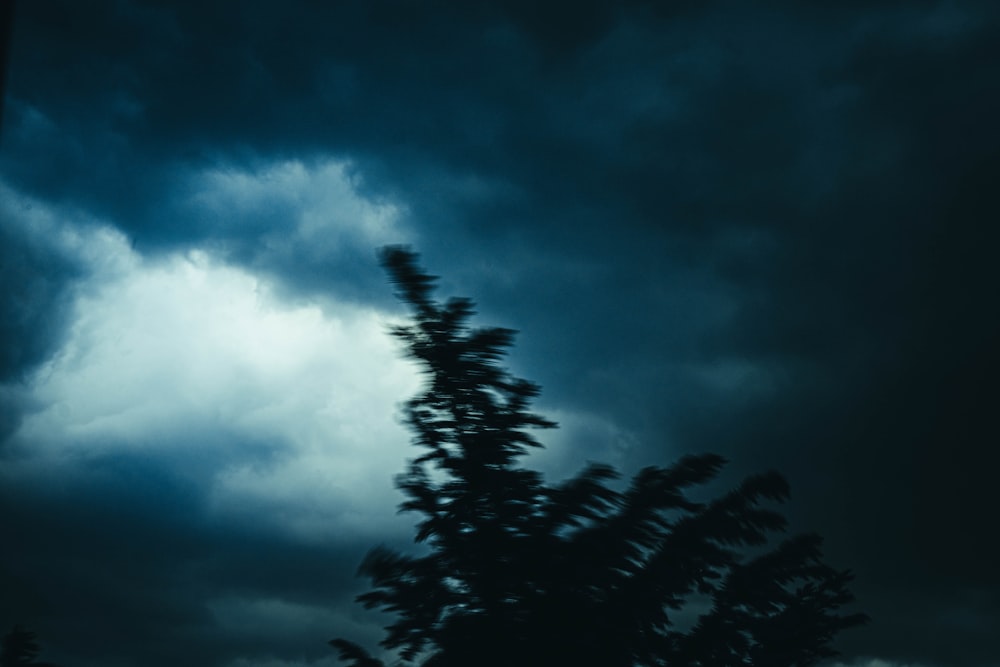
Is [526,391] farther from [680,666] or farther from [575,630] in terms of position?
[680,666]

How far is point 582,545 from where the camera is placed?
4.53m

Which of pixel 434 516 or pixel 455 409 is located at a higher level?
pixel 455 409

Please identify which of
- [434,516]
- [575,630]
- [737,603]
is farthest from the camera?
[737,603]

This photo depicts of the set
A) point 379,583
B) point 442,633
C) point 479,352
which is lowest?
point 442,633

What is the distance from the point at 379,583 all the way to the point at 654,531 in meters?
1.84

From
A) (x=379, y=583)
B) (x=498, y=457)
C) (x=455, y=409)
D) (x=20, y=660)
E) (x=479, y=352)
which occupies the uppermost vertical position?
(x=479, y=352)

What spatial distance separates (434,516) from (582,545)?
99 centimetres

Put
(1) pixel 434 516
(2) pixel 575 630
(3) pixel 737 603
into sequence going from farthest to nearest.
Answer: (3) pixel 737 603
(1) pixel 434 516
(2) pixel 575 630

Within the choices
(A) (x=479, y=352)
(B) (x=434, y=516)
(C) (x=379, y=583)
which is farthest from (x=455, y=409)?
(C) (x=379, y=583)

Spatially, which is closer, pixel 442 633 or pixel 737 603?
pixel 442 633

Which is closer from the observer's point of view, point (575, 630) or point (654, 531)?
point (575, 630)

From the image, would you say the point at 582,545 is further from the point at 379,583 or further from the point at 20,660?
the point at 20,660

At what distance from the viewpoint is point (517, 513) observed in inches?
177

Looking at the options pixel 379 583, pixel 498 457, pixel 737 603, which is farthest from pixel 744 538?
pixel 379 583
